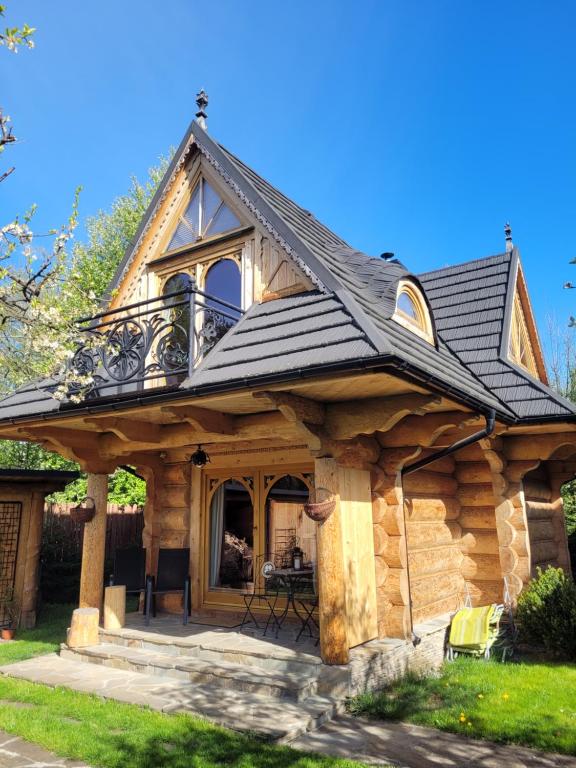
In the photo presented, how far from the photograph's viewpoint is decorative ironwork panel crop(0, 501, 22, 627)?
10102 mm

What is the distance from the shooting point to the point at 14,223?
4.68 m

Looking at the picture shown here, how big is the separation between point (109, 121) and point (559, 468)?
8980 millimetres

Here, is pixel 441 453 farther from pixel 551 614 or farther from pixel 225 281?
pixel 225 281

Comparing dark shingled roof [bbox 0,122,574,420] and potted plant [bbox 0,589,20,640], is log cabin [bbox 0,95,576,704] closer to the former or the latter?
dark shingled roof [bbox 0,122,574,420]

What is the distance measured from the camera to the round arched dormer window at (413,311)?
24.5ft

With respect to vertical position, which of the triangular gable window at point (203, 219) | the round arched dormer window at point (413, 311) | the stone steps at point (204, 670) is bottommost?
the stone steps at point (204, 670)

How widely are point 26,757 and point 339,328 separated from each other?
4484mm

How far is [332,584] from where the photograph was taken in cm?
595

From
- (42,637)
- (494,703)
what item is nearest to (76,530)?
(42,637)

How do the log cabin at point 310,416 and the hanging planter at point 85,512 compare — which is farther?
the hanging planter at point 85,512

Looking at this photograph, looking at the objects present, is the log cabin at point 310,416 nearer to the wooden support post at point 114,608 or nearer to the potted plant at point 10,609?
the wooden support post at point 114,608

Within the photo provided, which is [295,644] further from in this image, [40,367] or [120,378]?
[40,367]

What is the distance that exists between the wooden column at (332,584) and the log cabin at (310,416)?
0.6 inches

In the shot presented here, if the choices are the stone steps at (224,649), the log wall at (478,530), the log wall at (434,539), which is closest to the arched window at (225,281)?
the log wall at (434,539)
